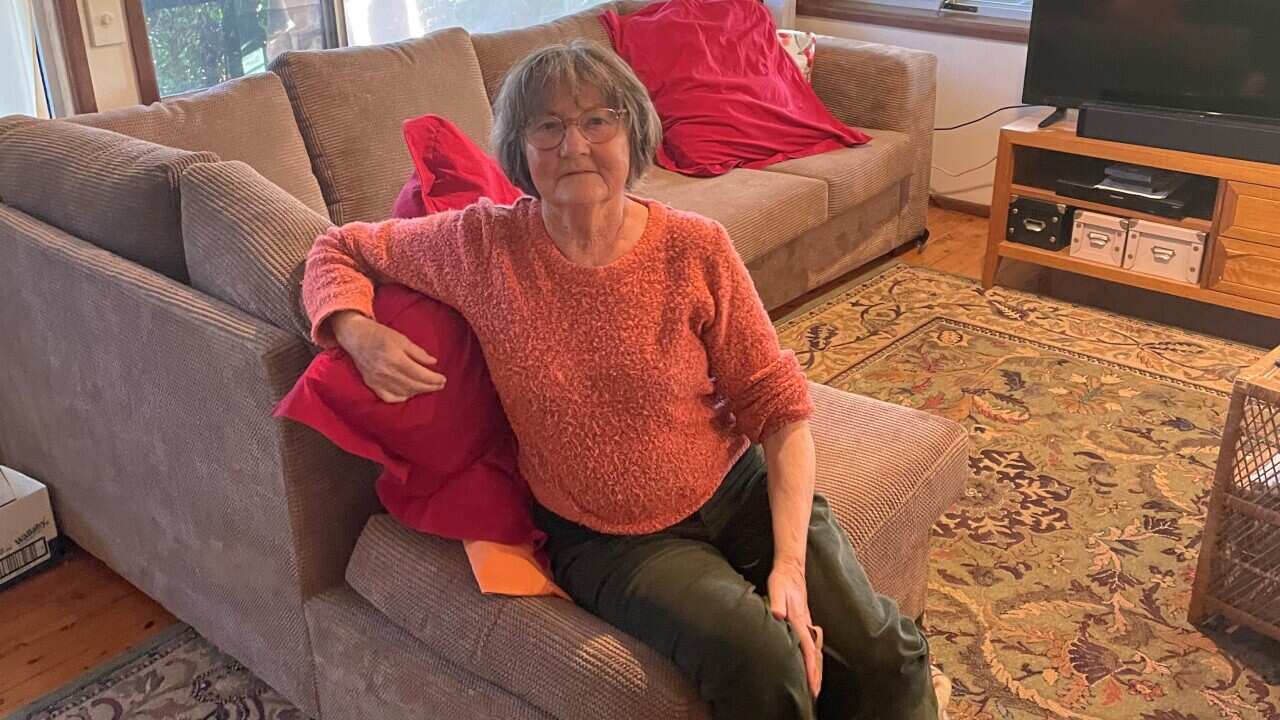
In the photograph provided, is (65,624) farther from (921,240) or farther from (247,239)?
(921,240)

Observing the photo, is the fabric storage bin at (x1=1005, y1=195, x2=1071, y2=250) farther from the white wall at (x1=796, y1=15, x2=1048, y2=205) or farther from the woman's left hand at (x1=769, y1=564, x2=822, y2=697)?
the woman's left hand at (x1=769, y1=564, x2=822, y2=697)

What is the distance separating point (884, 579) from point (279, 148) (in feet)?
5.20

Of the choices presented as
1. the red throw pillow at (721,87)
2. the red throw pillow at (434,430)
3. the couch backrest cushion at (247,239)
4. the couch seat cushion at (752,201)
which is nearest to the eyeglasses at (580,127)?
the red throw pillow at (434,430)

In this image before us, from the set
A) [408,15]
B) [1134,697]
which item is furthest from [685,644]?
[408,15]

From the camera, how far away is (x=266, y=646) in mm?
1874

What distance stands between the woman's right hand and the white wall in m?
3.14

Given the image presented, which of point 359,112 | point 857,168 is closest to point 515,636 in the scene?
point 359,112

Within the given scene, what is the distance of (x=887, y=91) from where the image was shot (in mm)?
3779

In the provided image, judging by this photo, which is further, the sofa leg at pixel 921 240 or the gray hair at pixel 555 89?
the sofa leg at pixel 921 240

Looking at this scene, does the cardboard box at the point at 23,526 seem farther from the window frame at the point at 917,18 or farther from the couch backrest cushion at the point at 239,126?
the window frame at the point at 917,18

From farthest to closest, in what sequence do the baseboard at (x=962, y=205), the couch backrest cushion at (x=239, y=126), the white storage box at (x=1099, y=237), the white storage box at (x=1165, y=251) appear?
1. the baseboard at (x=962, y=205)
2. the white storage box at (x=1099, y=237)
3. the white storage box at (x=1165, y=251)
4. the couch backrest cushion at (x=239, y=126)

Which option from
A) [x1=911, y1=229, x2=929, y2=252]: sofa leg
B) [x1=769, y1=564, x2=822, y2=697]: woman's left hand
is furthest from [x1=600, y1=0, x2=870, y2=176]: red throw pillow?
[x1=769, y1=564, x2=822, y2=697]: woman's left hand

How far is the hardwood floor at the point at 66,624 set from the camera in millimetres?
2037

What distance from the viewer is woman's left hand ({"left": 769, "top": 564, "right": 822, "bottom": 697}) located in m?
1.44
